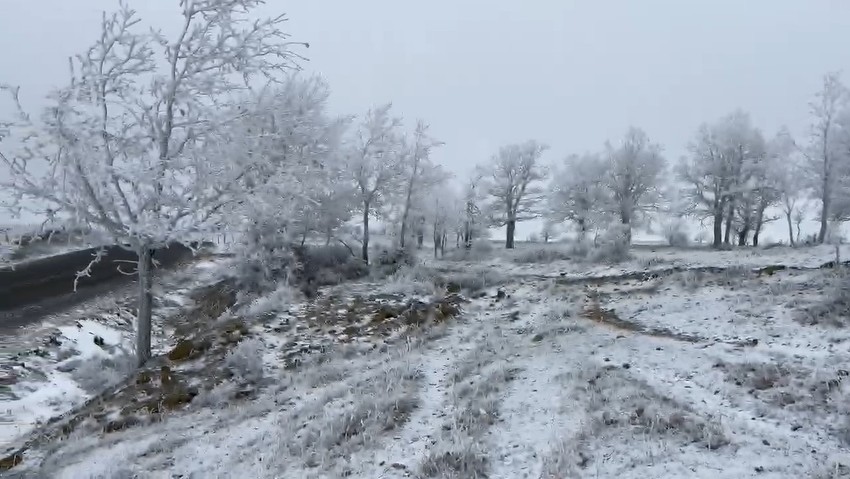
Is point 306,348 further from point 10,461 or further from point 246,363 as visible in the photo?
point 10,461

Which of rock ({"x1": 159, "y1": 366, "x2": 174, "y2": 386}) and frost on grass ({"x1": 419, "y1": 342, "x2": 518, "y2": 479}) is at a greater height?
frost on grass ({"x1": 419, "y1": 342, "x2": 518, "y2": 479})

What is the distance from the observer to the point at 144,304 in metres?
11.9

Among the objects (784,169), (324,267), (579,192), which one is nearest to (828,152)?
(784,169)

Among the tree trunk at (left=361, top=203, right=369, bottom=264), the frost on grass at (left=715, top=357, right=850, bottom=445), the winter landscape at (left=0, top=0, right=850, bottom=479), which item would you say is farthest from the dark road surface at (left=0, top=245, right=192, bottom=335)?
the frost on grass at (left=715, top=357, right=850, bottom=445)

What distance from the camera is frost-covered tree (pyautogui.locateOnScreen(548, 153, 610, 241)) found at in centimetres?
4647

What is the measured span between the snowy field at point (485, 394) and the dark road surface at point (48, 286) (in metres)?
1.75

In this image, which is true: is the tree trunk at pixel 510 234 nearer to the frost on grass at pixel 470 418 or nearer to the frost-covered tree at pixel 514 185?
the frost-covered tree at pixel 514 185

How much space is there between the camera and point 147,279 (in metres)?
11.7

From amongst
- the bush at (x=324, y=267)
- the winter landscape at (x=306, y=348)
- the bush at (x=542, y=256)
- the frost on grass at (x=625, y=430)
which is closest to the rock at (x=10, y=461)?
the winter landscape at (x=306, y=348)

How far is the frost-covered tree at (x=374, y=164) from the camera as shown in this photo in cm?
3256

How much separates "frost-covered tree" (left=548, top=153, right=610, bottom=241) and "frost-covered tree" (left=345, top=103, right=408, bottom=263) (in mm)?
20465

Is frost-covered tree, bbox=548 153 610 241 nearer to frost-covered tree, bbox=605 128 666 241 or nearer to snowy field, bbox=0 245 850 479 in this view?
frost-covered tree, bbox=605 128 666 241

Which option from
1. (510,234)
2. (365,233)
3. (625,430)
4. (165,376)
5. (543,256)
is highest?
(365,233)

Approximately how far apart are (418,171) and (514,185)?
15.7 meters
